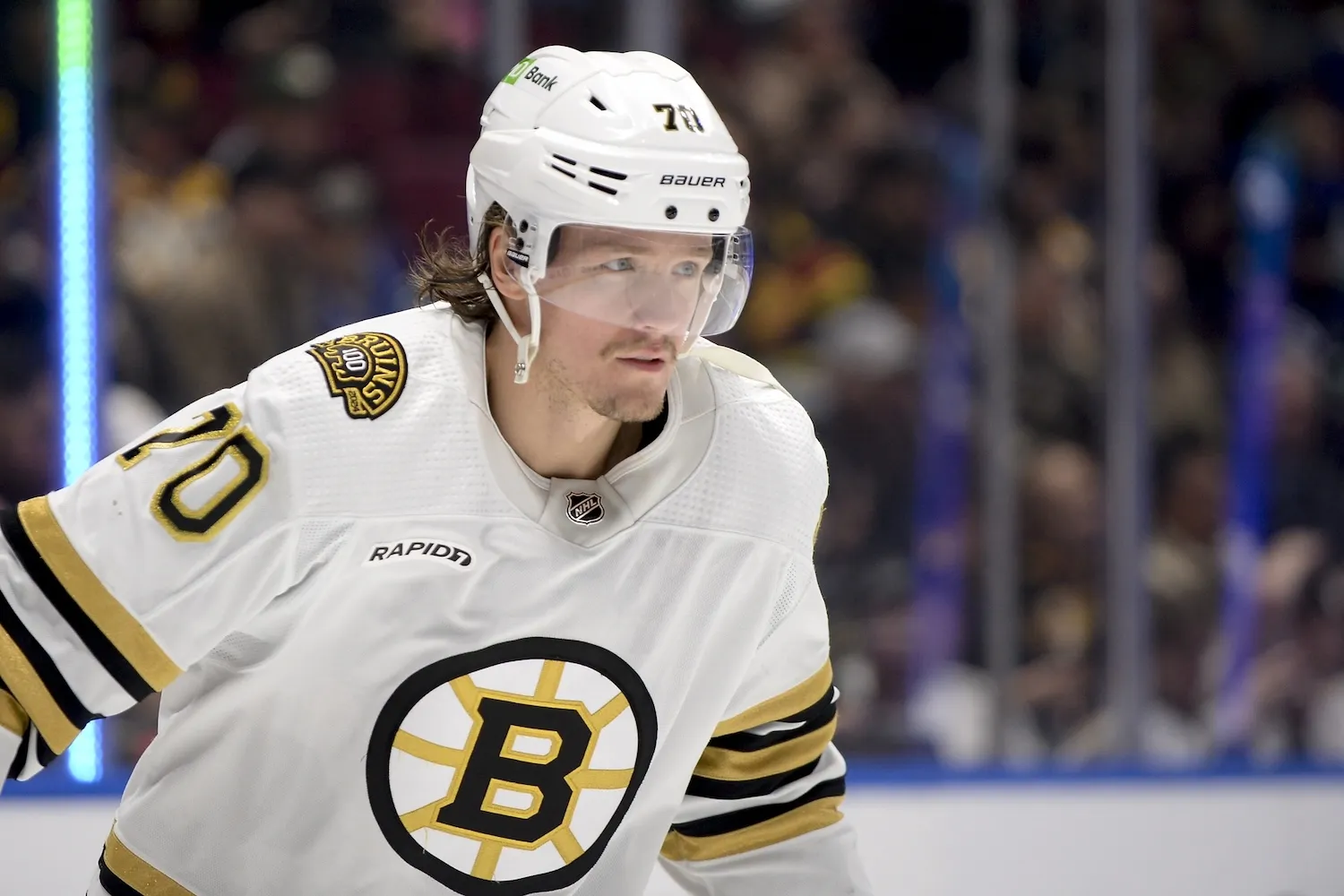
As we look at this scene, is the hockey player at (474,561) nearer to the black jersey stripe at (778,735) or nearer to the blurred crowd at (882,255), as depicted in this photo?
the black jersey stripe at (778,735)

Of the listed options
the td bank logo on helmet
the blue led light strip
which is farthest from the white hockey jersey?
the blue led light strip

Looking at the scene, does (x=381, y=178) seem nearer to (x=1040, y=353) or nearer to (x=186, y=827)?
(x=1040, y=353)

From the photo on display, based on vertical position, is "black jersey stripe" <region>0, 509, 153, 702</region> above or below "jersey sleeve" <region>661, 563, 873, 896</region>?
above

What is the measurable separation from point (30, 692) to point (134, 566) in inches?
5.3

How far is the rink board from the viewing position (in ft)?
7.93

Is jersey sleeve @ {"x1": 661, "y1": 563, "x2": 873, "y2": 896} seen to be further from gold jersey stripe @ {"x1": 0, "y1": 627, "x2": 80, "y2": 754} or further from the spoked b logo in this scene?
gold jersey stripe @ {"x1": 0, "y1": 627, "x2": 80, "y2": 754}

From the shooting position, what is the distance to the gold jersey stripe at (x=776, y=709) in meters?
1.83

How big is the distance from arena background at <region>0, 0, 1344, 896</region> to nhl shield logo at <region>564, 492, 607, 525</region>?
5.84 ft

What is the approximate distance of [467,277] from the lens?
5.84 feet

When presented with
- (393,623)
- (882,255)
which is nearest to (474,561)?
(393,623)

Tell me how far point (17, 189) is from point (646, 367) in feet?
6.81

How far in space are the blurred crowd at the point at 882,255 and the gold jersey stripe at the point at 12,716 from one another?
1.80 meters

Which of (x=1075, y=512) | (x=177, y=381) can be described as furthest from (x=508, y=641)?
(x=1075, y=512)

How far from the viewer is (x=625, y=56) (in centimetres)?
167
